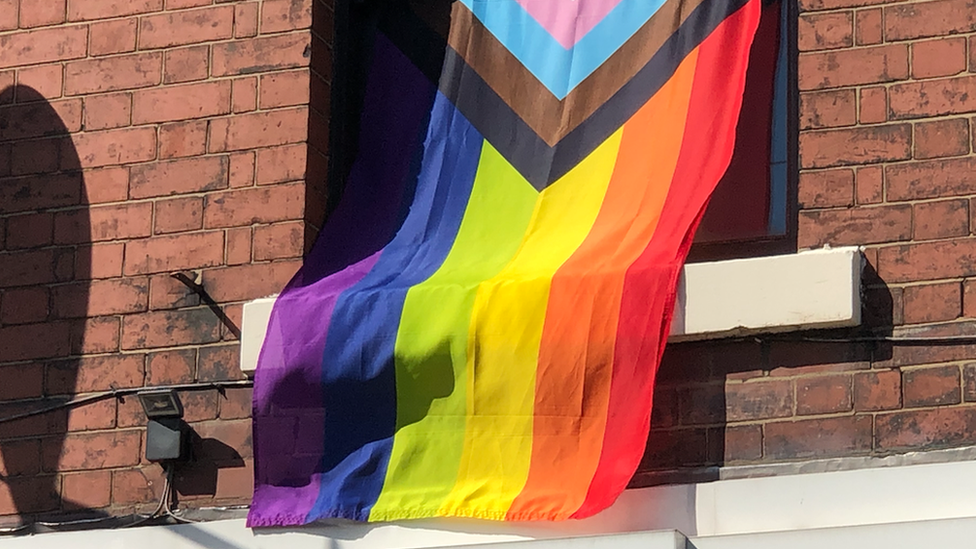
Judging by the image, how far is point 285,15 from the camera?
4.95 metres

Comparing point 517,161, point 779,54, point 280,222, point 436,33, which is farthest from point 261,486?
point 779,54

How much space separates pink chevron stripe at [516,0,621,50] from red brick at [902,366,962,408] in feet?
4.71

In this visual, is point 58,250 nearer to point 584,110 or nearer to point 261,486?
point 261,486

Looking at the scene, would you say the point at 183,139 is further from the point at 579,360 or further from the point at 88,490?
the point at 579,360

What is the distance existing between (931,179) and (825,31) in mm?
530

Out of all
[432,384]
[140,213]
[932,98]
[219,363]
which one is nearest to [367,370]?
[432,384]

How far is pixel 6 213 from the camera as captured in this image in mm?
5031

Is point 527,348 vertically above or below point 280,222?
below

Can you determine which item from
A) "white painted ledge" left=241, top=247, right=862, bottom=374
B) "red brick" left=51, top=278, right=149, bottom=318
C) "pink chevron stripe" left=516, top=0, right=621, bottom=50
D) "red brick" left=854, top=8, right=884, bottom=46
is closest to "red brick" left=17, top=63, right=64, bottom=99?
"red brick" left=51, top=278, right=149, bottom=318

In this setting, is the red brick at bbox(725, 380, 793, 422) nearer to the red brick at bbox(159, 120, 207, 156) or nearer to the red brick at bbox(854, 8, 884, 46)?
the red brick at bbox(854, 8, 884, 46)

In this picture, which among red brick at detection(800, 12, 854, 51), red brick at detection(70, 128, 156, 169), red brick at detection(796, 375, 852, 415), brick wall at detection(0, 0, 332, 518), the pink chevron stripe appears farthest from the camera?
red brick at detection(70, 128, 156, 169)

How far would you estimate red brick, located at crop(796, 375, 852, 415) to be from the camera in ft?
13.5

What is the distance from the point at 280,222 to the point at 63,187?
29.1 inches

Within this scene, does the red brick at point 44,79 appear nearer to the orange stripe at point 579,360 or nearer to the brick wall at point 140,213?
the brick wall at point 140,213
